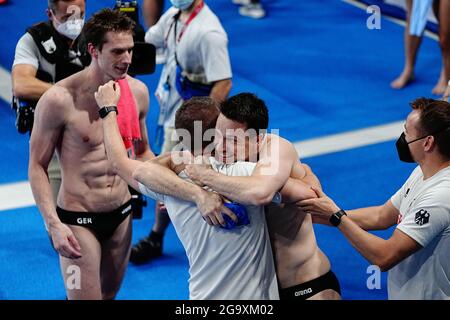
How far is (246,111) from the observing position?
141 inches

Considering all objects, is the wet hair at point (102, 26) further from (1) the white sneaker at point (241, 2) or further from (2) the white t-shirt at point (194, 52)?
(1) the white sneaker at point (241, 2)

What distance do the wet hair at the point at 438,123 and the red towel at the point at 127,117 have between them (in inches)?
61.2

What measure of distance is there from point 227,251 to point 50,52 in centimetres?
204

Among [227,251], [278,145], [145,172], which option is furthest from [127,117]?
Result: [227,251]

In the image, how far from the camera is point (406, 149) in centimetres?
402

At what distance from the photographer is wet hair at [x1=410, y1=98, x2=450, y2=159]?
3.85 metres

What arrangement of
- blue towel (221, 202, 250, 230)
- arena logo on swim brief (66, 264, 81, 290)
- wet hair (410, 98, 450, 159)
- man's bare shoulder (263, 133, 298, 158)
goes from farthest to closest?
arena logo on swim brief (66, 264, 81, 290), wet hair (410, 98, 450, 159), man's bare shoulder (263, 133, 298, 158), blue towel (221, 202, 250, 230)

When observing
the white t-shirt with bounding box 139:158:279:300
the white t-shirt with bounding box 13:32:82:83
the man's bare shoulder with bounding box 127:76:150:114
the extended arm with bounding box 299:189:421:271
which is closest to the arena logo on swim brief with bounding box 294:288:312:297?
the white t-shirt with bounding box 139:158:279:300

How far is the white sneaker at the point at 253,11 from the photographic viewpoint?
10562 millimetres

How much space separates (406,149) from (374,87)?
4.98 m

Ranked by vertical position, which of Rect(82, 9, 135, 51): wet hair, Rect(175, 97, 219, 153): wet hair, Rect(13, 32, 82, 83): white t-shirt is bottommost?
Rect(13, 32, 82, 83): white t-shirt

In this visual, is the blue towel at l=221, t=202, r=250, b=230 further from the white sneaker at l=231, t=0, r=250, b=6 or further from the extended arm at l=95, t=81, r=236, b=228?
the white sneaker at l=231, t=0, r=250, b=6

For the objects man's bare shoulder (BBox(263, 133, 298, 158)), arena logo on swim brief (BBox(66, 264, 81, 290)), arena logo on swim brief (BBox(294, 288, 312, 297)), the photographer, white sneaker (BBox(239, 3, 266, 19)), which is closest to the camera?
man's bare shoulder (BBox(263, 133, 298, 158))

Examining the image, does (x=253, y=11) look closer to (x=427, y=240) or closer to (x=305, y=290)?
(x=305, y=290)
